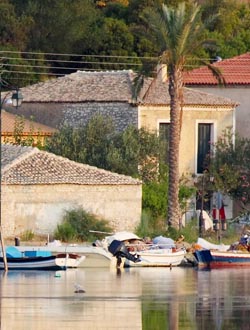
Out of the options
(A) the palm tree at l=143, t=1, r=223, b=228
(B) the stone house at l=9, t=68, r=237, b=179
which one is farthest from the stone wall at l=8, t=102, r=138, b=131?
(A) the palm tree at l=143, t=1, r=223, b=228

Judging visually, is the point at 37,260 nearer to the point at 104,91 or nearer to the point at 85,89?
the point at 104,91

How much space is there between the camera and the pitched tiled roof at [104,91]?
67.6 metres

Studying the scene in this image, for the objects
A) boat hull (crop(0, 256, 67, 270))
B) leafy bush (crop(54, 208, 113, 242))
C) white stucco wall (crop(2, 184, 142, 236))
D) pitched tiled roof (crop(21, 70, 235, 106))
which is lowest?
boat hull (crop(0, 256, 67, 270))

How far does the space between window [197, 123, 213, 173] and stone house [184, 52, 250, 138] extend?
133 inches

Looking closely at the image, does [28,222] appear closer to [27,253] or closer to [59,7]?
[27,253]

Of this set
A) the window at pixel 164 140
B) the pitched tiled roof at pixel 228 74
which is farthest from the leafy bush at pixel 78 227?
the pitched tiled roof at pixel 228 74

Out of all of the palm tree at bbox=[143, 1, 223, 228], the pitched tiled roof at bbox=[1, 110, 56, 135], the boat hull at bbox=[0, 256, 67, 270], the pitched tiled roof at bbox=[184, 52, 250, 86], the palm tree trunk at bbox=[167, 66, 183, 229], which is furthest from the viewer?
the pitched tiled roof at bbox=[184, 52, 250, 86]

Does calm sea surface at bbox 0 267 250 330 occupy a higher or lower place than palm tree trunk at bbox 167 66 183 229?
lower

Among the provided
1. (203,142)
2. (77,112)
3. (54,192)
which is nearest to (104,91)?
(77,112)

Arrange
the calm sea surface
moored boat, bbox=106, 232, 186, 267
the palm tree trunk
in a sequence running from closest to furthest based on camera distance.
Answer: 1. the calm sea surface
2. moored boat, bbox=106, 232, 186, 267
3. the palm tree trunk

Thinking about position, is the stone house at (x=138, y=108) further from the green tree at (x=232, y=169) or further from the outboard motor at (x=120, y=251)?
the outboard motor at (x=120, y=251)

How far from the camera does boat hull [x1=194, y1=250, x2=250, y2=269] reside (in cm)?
5262

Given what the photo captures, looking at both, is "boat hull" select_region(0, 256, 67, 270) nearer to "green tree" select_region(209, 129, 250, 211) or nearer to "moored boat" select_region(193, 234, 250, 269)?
"moored boat" select_region(193, 234, 250, 269)

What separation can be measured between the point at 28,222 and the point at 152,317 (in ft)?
79.2
